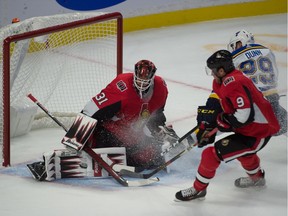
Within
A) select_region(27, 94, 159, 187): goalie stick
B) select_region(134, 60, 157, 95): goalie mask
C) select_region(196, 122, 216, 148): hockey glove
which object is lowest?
select_region(27, 94, 159, 187): goalie stick

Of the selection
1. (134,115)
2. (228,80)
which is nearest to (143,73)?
(134,115)

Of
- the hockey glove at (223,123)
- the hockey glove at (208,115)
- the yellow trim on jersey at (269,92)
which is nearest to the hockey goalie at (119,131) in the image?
the hockey glove at (208,115)

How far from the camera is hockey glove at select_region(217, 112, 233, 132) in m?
3.80

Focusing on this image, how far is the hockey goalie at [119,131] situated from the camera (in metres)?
4.09

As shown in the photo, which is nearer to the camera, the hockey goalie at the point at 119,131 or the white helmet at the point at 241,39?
the hockey goalie at the point at 119,131

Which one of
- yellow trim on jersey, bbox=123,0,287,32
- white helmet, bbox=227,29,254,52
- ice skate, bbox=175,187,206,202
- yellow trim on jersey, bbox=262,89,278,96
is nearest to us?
ice skate, bbox=175,187,206,202

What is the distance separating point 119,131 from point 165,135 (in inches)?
10.8

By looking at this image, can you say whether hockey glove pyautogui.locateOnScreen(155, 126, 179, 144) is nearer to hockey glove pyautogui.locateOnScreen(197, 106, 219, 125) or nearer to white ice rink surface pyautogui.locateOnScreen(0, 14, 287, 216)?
white ice rink surface pyautogui.locateOnScreen(0, 14, 287, 216)

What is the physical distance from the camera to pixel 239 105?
12.1ft

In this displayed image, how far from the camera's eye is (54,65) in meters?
5.04

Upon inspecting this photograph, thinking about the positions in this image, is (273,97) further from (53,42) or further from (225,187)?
(53,42)

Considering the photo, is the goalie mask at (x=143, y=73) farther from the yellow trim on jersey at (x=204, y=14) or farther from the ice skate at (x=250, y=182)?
the yellow trim on jersey at (x=204, y=14)

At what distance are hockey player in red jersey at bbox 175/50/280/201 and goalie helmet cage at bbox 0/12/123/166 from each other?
43.5 inches

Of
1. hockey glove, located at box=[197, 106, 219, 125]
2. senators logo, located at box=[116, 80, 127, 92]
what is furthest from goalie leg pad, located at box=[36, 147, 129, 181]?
hockey glove, located at box=[197, 106, 219, 125]
